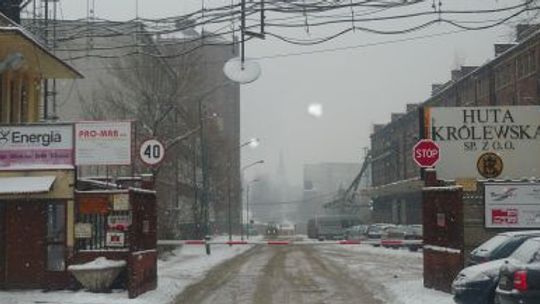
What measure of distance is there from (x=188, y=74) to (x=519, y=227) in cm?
2764

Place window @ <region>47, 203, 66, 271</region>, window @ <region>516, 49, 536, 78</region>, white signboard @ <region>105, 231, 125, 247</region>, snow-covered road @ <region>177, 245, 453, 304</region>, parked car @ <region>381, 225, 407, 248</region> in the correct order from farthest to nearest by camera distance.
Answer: window @ <region>516, 49, 536, 78</region> → parked car @ <region>381, 225, 407, 248</region> → window @ <region>47, 203, 66, 271</region> → white signboard @ <region>105, 231, 125, 247</region> → snow-covered road @ <region>177, 245, 453, 304</region>

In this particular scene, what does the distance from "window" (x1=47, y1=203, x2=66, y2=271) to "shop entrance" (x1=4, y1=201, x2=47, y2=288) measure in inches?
5.4

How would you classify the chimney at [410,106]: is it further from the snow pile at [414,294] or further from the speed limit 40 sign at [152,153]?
the speed limit 40 sign at [152,153]

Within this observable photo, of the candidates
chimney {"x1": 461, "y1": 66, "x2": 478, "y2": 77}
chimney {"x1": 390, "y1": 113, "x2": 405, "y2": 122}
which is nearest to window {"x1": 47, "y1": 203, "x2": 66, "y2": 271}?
chimney {"x1": 461, "y1": 66, "x2": 478, "y2": 77}

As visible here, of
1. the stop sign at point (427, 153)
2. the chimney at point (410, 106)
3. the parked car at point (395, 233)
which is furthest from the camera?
the chimney at point (410, 106)

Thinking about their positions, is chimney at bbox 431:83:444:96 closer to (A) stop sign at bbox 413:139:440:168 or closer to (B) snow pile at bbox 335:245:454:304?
(B) snow pile at bbox 335:245:454:304

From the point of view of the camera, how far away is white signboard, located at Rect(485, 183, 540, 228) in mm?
19231

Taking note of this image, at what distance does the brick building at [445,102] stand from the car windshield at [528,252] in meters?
7.09

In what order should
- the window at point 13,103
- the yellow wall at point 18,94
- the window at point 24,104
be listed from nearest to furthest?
the yellow wall at point 18,94, the window at point 13,103, the window at point 24,104

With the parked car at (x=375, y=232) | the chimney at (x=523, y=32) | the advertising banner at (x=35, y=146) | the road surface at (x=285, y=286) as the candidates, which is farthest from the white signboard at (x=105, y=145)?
the chimney at (x=523, y=32)

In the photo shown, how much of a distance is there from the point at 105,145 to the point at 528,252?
10.6 meters

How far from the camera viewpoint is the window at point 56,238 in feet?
65.6

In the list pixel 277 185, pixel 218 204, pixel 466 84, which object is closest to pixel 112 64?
pixel 218 204

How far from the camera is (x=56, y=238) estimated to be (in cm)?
2011
